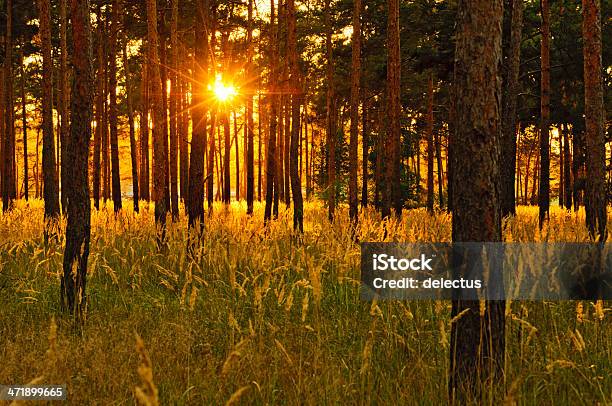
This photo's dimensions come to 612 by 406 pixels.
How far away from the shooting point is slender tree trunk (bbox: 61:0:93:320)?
18.0 feet

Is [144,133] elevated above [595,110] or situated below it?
above

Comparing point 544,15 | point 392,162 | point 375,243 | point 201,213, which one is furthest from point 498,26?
point 544,15

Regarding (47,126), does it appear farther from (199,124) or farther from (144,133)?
(199,124)

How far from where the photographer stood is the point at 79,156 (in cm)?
561

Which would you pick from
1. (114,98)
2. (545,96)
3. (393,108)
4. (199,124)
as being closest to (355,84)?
(393,108)

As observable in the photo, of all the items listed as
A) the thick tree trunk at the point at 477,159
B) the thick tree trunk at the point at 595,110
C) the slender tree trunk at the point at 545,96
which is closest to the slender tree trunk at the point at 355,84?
the slender tree trunk at the point at 545,96

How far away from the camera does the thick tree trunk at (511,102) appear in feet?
38.2

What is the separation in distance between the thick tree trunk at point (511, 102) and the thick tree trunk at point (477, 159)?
8625mm

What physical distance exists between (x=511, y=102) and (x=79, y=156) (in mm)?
9722

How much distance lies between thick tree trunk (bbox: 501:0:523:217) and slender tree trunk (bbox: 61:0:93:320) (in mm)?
8434

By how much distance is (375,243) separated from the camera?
8.54 m

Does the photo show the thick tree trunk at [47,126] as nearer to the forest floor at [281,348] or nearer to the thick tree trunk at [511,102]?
the forest floor at [281,348]

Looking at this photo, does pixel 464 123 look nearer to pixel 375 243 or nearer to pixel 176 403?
pixel 176 403

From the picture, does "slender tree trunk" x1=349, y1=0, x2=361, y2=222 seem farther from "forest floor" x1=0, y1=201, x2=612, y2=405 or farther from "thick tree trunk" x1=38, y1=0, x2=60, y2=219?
"forest floor" x1=0, y1=201, x2=612, y2=405
